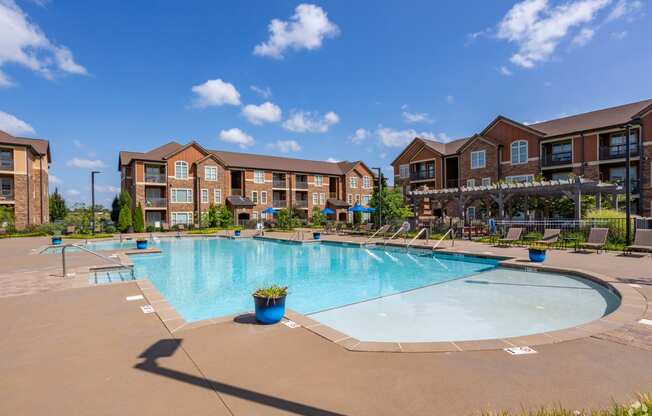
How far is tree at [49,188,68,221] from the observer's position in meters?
49.1

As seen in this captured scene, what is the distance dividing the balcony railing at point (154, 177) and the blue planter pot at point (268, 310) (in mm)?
32978

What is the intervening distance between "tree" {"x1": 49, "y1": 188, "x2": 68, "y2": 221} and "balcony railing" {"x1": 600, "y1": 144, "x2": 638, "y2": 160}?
206 ft

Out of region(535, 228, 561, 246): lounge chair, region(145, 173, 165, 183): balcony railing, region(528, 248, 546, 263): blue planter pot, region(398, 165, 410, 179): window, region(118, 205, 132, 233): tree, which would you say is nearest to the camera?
region(528, 248, 546, 263): blue planter pot

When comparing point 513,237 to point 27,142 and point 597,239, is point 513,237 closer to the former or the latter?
point 597,239

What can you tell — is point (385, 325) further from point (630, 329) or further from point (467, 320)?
point (630, 329)

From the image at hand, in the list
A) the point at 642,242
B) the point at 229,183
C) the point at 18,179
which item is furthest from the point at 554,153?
the point at 18,179

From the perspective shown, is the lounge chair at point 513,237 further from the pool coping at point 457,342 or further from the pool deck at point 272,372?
the pool deck at point 272,372

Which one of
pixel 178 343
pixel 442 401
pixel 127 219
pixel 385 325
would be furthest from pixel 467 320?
pixel 127 219

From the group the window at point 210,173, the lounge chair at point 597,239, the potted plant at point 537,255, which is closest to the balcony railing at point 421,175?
the window at point 210,173

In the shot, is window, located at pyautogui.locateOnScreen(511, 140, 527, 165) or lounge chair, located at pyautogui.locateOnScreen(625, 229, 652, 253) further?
window, located at pyautogui.locateOnScreen(511, 140, 527, 165)

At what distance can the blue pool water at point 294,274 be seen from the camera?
8.96m

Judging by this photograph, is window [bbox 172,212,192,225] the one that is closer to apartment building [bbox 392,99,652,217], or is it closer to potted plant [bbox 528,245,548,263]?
apartment building [bbox 392,99,652,217]

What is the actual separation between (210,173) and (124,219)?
9541 millimetres

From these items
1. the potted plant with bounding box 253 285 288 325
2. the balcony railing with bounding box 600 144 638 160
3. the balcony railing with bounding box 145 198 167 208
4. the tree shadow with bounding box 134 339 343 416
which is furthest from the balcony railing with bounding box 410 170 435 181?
the tree shadow with bounding box 134 339 343 416
